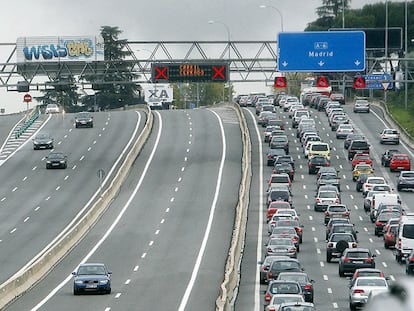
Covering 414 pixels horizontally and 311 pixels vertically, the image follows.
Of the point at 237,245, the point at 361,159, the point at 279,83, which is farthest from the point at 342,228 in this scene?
the point at 279,83

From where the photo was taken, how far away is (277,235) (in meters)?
47.2

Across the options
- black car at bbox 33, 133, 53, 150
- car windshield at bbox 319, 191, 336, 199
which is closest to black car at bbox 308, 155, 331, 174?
car windshield at bbox 319, 191, 336, 199

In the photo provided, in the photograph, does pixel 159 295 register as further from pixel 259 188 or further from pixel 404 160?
pixel 404 160

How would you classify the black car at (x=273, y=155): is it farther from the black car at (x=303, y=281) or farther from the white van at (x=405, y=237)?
the black car at (x=303, y=281)

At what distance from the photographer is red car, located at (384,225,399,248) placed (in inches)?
1901

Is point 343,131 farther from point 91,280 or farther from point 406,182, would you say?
point 91,280

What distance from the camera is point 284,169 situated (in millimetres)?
76250

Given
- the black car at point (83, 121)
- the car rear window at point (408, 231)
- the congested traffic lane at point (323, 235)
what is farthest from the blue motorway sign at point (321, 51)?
the black car at point (83, 121)

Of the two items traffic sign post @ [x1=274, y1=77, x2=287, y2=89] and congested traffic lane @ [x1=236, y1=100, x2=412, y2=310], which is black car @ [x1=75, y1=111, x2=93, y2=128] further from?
traffic sign post @ [x1=274, y1=77, x2=287, y2=89]

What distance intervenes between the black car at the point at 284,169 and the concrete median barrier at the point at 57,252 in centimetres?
940

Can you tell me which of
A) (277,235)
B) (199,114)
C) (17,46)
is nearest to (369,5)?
(199,114)

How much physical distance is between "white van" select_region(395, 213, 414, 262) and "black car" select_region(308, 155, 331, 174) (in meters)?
37.0

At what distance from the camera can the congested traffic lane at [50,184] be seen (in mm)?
54625

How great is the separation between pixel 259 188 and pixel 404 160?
509 inches
